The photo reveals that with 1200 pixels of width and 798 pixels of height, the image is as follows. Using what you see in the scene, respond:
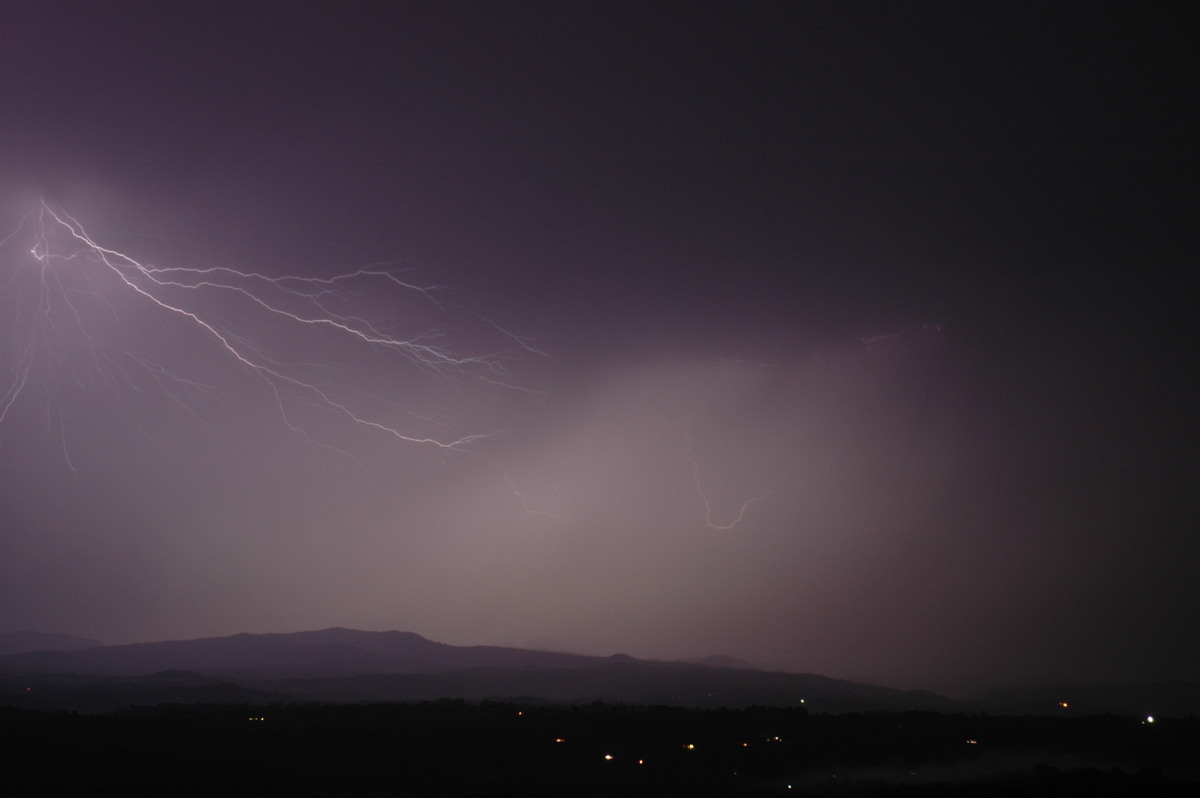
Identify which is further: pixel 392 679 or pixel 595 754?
pixel 392 679

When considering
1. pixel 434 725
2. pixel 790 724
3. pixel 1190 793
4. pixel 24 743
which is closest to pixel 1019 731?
pixel 790 724

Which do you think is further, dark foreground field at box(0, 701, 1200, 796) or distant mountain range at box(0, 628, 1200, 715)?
distant mountain range at box(0, 628, 1200, 715)

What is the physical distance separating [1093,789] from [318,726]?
18796mm

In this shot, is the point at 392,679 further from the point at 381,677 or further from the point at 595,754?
the point at 595,754

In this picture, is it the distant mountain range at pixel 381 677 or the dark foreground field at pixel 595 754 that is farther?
the distant mountain range at pixel 381 677

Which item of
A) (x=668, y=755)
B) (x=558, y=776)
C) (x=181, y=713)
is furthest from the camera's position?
(x=181, y=713)

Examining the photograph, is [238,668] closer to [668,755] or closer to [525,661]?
[525,661]

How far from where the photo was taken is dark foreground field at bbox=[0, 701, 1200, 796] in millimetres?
16938

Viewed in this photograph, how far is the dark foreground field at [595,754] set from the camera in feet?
55.6

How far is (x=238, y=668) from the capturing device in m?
93.8

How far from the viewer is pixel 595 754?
20.4m

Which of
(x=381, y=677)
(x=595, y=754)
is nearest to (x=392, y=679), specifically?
(x=381, y=677)

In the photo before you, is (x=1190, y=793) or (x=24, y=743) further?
(x=24, y=743)

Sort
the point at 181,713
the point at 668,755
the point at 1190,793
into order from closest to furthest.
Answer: the point at 1190,793 < the point at 668,755 < the point at 181,713
